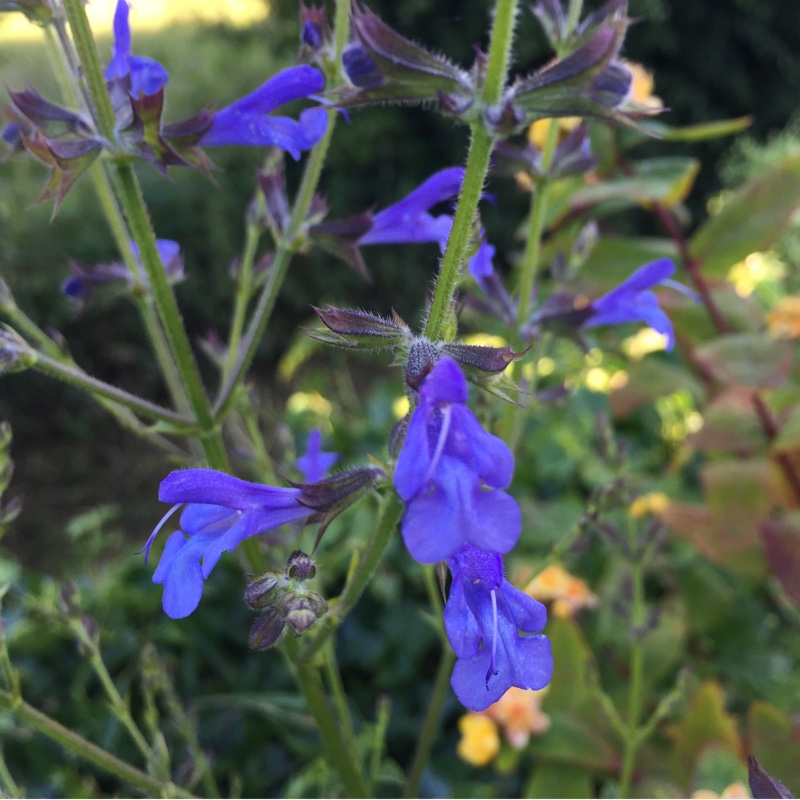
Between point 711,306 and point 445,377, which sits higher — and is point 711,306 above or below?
below

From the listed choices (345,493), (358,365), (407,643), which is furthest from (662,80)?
(345,493)

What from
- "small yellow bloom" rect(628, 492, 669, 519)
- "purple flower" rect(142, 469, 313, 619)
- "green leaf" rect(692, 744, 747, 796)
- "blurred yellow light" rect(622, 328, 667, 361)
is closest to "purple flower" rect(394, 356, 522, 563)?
"purple flower" rect(142, 469, 313, 619)

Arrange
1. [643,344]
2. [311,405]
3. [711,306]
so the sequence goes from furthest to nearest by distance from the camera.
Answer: [311,405] < [643,344] < [711,306]

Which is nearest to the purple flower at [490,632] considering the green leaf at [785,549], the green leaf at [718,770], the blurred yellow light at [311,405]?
the green leaf at [718,770]

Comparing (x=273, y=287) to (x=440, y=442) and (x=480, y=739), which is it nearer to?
(x=440, y=442)

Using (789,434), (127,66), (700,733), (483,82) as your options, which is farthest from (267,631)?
(789,434)

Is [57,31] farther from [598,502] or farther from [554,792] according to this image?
[554,792]

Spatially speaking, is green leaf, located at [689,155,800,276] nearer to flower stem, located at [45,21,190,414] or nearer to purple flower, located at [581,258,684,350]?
purple flower, located at [581,258,684,350]
